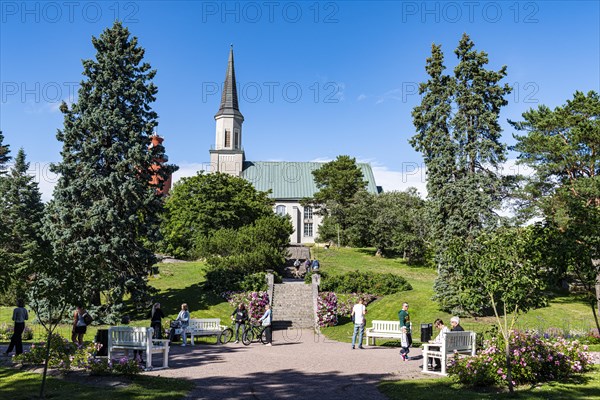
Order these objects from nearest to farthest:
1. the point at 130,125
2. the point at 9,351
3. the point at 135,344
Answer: the point at 135,344 < the point at 9,351 < the point at 130,125

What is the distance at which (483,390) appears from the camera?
10.8 metres

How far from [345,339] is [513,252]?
11.3m

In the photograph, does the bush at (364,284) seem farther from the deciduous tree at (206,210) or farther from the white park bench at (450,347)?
the deciduous tree at (206,210)

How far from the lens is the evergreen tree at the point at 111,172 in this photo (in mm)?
24219

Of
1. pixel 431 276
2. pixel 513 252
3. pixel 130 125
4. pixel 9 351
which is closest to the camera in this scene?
pixel 513 252

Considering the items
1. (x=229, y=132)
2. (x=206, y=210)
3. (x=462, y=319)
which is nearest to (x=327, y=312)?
(x=462, y=319)

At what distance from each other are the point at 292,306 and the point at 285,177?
54.1m

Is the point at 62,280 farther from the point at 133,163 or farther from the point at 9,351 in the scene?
the point at 133,163

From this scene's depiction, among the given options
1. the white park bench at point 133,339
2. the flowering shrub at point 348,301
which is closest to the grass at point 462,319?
the flowering shrub at point 348,301

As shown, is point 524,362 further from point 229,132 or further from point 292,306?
point 229,132

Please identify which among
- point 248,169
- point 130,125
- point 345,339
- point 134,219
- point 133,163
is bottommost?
point 345,339

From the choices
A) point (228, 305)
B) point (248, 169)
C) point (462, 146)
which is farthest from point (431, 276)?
point (248, 169)

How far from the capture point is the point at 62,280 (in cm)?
1096

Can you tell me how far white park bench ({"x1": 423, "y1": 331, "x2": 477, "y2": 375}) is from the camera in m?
13.1
